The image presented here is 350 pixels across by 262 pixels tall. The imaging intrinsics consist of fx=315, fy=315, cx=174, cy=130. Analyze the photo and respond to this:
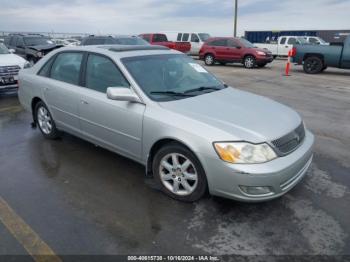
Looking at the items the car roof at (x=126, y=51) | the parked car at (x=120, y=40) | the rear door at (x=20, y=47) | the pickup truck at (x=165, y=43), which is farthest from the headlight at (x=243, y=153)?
the pickup truck at (x=165, y=43)

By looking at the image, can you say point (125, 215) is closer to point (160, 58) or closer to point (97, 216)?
point (97, 216)

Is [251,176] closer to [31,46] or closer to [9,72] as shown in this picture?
[9,72]

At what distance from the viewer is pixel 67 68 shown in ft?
15.6

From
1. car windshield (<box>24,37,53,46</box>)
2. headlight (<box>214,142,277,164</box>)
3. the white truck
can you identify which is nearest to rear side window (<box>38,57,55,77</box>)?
headlight (<box>214,142,277,164</box>)

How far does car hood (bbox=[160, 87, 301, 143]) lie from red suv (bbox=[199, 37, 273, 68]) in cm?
1378

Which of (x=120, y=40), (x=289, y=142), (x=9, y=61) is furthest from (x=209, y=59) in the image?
(x=289, y=142)

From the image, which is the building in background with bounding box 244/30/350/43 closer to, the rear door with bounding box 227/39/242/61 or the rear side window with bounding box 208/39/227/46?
the rear side window with bounding box 208/39/227/46

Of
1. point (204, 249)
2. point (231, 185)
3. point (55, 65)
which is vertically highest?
point (55, 65)

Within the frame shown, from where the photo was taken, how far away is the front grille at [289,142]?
3.10 metres

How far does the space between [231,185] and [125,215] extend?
113 cm

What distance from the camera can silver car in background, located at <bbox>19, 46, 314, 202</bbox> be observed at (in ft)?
9.86

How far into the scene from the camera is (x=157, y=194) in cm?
365

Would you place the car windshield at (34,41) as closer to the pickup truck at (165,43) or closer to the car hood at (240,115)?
the pickup truck at (165,43)

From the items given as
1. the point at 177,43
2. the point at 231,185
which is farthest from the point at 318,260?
the point at 177,43
